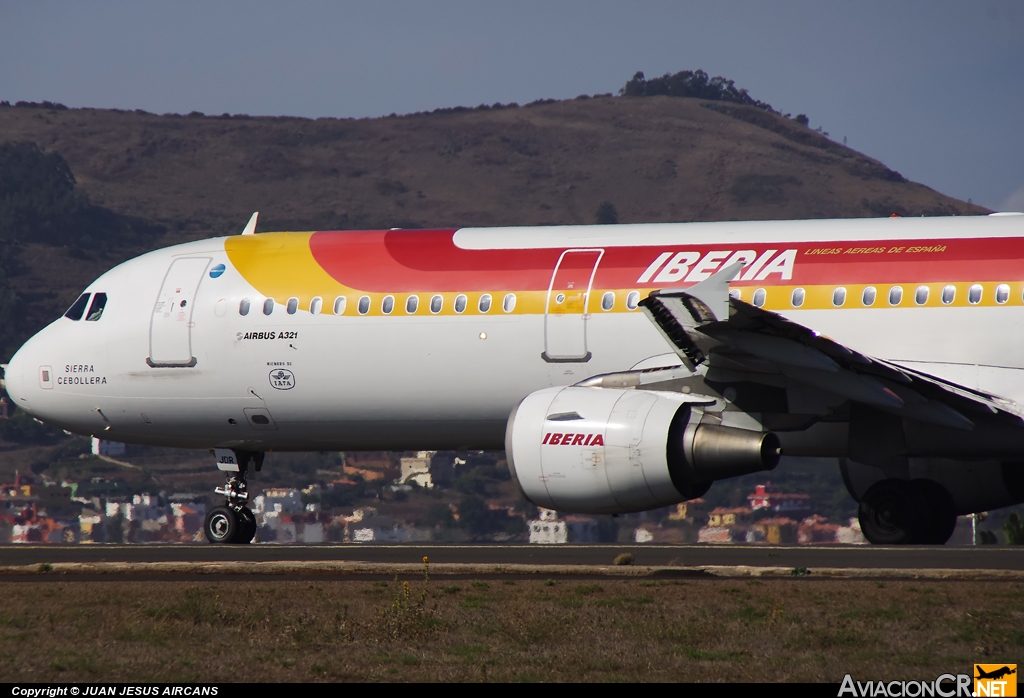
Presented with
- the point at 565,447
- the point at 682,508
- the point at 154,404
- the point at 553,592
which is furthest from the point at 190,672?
the point at 682,508

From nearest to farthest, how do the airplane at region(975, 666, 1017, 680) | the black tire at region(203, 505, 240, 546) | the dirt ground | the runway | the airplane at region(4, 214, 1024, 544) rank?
the airplane at region(975, 666, 1017, 680)
the dirt ground
the runway
the airplane at region(4, 214, 1024, 544)
the black tire at region(203, 505, 240, 546)

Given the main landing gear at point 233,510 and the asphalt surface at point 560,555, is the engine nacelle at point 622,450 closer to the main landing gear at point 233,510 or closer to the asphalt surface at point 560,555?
the asphalt surface at point 560,555

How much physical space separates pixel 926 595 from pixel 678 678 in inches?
164

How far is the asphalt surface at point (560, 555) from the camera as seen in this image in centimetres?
1496

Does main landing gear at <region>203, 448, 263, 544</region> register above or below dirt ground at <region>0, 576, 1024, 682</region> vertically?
above

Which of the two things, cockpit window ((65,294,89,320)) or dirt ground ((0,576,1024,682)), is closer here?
dirt ground ((0,576,1024,682))

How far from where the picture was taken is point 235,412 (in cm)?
2050

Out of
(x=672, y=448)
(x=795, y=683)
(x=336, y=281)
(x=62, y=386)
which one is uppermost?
(x=336, y=281)

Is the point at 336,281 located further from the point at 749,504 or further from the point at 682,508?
the point at 749,504

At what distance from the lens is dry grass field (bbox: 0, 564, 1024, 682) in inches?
351

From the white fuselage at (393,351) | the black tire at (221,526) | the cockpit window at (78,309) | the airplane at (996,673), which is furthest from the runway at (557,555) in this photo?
the airplane at (996,673)

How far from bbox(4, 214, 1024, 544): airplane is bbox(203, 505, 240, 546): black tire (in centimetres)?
5

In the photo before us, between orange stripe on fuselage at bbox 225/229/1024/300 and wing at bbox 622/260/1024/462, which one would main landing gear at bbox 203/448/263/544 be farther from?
wing at bbox 622/260/1024/462

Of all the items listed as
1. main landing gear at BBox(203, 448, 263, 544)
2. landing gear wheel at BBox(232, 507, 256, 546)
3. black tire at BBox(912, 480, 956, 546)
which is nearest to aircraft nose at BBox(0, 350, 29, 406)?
main landing gear at BBox(203, 448, 263, 544)
